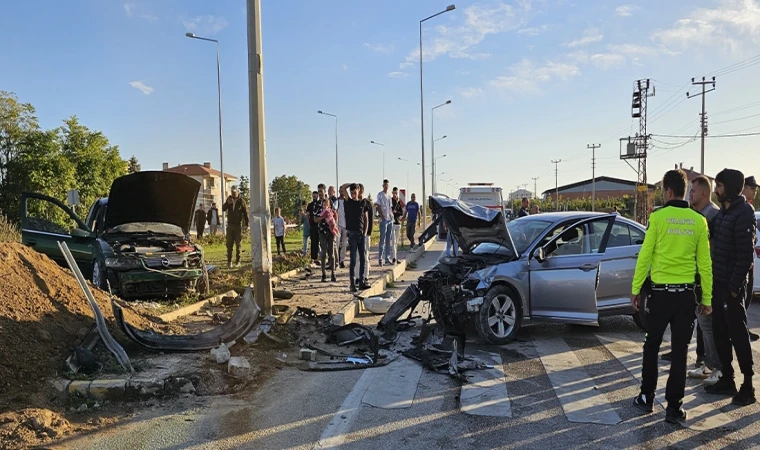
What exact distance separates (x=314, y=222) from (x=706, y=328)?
9560 millimetres

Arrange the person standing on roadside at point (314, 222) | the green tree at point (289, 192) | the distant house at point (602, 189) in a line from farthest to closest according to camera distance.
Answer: the distant house at point (602, 189), the green tree at point (289, 192), the person standing on roadside at point (314, 222)

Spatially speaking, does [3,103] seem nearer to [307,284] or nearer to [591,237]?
[307,284]

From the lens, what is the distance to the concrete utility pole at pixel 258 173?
7891 millimetres

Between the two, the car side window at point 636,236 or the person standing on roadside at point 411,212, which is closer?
the car side window at point 636,236

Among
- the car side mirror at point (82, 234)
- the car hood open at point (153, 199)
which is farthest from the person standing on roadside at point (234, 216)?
the car side mirror at point (82, 234)

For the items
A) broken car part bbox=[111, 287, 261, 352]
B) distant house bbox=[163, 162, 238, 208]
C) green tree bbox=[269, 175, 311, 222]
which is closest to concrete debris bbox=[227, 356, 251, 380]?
broken car part bbox=[111, 287, 261, 352]

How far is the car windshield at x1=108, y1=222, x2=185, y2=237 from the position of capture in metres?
10.2

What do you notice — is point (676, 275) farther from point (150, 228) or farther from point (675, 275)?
point (150, 228)

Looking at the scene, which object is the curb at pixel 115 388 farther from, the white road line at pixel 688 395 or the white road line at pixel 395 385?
the white road line at pixel 688 395

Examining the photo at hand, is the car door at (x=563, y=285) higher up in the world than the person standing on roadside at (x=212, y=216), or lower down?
lower down

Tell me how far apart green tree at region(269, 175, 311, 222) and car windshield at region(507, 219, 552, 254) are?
6296 cm

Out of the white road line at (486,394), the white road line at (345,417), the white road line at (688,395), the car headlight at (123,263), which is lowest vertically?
the white road line at (688,395)

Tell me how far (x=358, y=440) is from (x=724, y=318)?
3672 millimetres

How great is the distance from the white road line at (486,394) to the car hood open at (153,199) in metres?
6.66
